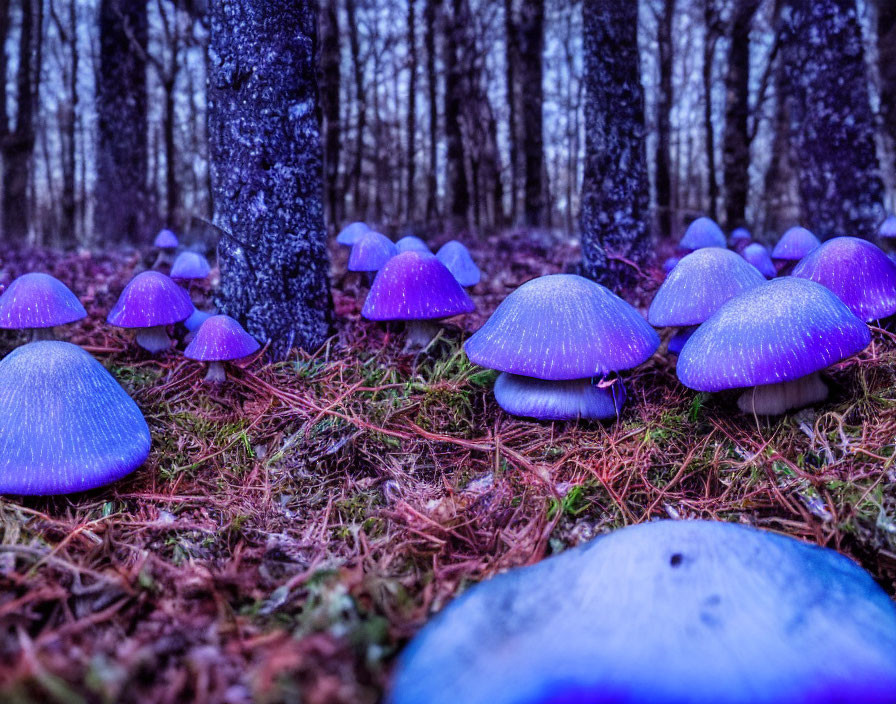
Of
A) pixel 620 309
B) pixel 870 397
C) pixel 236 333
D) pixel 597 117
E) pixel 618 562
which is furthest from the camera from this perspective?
pixel 597 117

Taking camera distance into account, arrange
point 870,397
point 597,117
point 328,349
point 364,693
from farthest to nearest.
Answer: point 597,117
point 328,349
point 870,397
point 364,693

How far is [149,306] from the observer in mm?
3279

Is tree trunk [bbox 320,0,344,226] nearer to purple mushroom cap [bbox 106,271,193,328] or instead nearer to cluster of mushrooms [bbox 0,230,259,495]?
purple mushroom cap [bbox 106,271,193,328]

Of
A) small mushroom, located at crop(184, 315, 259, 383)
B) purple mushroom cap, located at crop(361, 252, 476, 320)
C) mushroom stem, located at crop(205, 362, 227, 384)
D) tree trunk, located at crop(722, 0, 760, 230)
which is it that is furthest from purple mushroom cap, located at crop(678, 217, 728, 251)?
tree trunk, located at crop(722, 0, 760, 230)

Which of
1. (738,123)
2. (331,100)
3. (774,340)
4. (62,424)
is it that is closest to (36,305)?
(62,424)

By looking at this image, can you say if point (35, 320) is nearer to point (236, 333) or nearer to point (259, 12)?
point (236, 333)

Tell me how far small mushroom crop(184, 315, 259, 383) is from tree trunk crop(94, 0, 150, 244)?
7033mm

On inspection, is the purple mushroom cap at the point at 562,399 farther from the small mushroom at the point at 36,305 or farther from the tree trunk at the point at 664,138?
the tree trunk at the point at 664,138

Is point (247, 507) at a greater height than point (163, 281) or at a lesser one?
lesser

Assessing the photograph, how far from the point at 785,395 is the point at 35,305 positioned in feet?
11.5

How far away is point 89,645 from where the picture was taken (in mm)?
1278

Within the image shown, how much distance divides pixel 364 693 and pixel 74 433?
165 centimetres

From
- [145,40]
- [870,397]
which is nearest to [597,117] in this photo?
[870,397]

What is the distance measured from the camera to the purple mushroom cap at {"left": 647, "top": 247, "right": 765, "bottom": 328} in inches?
111
